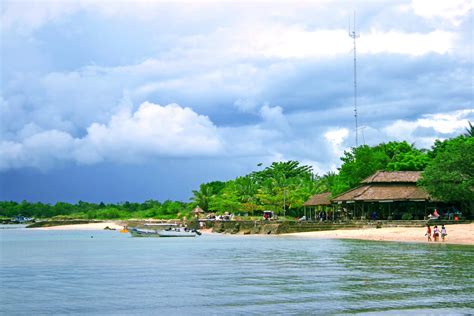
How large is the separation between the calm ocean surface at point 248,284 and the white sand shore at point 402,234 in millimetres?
9381

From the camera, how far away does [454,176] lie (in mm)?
51656

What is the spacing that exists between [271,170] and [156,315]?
312ft

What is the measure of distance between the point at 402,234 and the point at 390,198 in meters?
9.14

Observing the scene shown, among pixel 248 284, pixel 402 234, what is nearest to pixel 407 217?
pixel 402 234

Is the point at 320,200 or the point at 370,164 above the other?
the point at 370,164

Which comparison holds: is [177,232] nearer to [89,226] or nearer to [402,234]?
[402,234]

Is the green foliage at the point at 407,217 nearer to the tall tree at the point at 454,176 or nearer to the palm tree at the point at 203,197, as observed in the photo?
the tall tree at the point at 454,176

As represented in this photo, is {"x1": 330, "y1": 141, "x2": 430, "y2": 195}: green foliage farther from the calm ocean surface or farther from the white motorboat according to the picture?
the calm ocean surface

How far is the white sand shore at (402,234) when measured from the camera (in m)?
43.7

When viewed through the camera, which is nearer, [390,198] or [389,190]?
[390,198]

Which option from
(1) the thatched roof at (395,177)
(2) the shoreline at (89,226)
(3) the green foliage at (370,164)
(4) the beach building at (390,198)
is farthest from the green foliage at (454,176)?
(2) the shoreline at (89,226)

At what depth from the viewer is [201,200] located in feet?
334

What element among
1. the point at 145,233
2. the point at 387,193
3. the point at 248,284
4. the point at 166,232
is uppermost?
the point at 387,193

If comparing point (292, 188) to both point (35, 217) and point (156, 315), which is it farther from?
point (35, 217)
